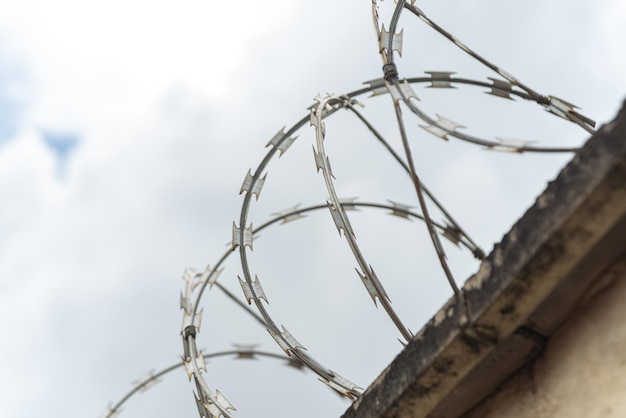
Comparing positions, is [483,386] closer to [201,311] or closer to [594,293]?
[594,293]

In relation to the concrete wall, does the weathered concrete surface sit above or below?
above

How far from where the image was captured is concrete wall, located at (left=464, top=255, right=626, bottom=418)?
3.41 m

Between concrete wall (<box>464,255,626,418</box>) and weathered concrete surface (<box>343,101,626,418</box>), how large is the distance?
0.04m

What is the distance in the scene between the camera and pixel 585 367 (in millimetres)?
3512

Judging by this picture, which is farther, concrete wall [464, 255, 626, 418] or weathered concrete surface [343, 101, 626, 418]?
concrete wall [464, 255, 626, 418]

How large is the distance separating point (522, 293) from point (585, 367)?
318mm

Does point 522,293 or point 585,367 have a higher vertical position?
point 522,293

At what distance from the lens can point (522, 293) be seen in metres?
3.53

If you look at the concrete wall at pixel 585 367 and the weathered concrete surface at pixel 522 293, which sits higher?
the weathered concrete surface at pixel 522 293

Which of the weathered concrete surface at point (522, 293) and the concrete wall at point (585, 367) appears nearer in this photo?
the weathered concrete surface at point (522, 293)

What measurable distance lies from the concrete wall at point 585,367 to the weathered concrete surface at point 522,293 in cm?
4

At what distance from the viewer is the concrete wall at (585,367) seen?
3408 mm

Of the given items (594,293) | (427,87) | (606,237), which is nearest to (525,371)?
(594,293)

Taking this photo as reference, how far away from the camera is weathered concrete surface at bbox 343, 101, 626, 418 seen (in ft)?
10.8
